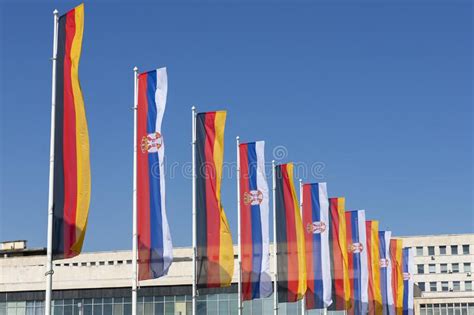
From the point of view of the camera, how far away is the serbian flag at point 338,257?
52.5 metres

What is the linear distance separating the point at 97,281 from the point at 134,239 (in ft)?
136

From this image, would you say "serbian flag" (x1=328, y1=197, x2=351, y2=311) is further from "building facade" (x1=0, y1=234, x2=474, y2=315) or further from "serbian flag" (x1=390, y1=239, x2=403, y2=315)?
"serbian flag" (x1=390, y1=239, x2=403, y2=315)

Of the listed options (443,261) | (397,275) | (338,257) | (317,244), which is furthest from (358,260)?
(443,261)

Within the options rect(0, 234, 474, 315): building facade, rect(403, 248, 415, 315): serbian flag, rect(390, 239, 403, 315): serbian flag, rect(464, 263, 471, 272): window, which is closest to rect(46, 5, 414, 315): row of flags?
rect(390, 239, 403, 315): serbian flag

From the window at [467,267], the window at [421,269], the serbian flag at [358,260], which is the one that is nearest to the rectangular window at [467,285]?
the window at [467,267]

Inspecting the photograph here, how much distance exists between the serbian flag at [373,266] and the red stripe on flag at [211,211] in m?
25.7

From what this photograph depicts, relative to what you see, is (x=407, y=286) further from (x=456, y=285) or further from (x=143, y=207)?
(x=456, y=285)

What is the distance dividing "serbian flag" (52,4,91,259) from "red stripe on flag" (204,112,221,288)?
1013 cm

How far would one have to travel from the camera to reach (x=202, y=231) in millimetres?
36719

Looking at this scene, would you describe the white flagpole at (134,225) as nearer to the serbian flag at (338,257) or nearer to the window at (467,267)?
the serbian flag at (338,257)

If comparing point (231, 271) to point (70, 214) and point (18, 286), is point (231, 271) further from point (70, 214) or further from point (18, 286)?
point (18, 286)

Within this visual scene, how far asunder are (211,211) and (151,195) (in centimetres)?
509

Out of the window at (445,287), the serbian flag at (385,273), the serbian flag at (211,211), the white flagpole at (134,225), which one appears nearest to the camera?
the white flagpole at (134,225)

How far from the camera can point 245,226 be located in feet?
138
